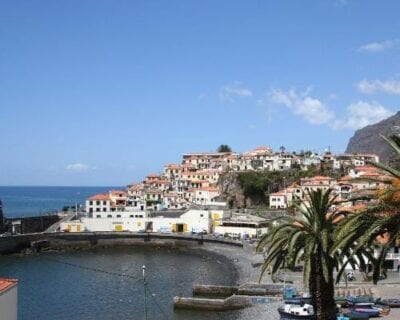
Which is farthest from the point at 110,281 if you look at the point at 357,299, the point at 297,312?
Result: the point at 357,299

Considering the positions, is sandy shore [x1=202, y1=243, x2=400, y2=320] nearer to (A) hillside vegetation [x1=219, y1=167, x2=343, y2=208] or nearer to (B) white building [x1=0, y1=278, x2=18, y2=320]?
(B) white building [x1=0, y1=278, x2=18, y2=320]

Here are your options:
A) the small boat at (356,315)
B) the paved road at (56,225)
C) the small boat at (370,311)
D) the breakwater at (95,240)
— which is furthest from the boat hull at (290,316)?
the paved road at (56,225)

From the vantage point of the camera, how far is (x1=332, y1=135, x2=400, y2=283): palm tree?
1789cm

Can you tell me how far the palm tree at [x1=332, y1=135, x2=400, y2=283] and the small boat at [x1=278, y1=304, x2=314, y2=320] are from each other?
862 inches

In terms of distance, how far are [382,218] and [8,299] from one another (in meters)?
12.4

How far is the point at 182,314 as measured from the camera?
46.0 meters

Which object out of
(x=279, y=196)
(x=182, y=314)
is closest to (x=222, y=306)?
(x=182, y=314)

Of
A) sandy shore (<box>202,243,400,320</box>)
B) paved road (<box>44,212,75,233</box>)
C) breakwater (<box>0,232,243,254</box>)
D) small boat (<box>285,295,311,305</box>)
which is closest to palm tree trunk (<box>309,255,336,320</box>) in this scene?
sandy shore (<box>202,243,400,320</box>)

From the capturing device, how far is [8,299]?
744 inches

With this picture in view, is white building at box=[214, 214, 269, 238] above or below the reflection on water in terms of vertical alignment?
above

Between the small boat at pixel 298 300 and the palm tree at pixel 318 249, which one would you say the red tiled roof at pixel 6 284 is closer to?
the palm tree at pixel 318 249

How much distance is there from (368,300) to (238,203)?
3480 inches

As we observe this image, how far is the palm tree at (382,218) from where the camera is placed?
704 inches

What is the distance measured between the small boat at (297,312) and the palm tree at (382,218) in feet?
71.8
